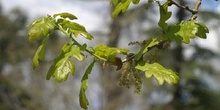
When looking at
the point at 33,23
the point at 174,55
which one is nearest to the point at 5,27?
the point at 174,55

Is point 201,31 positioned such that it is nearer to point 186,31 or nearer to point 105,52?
point 186,31

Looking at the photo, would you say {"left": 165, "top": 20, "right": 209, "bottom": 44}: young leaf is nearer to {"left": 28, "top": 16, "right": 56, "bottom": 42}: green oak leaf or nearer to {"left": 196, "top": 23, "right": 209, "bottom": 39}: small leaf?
{"left": 196, "top": 23, "right": 209, "bottom": 39}: small leaf

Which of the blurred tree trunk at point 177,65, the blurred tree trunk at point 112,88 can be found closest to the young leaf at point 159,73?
the blurred tree trunk at point 112,88

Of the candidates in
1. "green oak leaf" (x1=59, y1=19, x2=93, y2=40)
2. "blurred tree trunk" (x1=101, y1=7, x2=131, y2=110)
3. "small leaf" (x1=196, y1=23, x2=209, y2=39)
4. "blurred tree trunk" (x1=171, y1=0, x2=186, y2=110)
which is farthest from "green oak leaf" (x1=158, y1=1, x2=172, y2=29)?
"blurred tree trunk" (x1=171, y1=0, x2=186, y2=110)

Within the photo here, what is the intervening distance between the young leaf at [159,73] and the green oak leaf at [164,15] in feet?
0.47

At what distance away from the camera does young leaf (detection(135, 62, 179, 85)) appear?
1.46 metres

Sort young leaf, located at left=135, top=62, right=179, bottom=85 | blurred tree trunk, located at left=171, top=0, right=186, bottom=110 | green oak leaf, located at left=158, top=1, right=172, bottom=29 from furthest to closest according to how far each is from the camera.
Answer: blurred tree trunk, located at left=171, top=0, right=186, bottom=110 < green oak leaf, located at left=158, top=1, right=172, bottom=29 < young leaf, located at left=135, top=62, right=179, bottom=85

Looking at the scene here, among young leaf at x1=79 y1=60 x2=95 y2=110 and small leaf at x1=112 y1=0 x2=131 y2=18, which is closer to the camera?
young leaf at x1=79 y1=60 x2=95 y2=110

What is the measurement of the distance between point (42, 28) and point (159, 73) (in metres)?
0.35

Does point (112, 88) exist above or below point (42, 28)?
above

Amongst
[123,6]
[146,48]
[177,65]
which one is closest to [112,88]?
[177,65]

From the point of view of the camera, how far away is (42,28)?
4.97 feet

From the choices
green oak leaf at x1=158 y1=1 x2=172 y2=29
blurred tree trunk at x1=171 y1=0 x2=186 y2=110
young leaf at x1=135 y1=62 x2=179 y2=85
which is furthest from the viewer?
blurred tree trunk at x1=171 y1=0 x2=186 y2=110

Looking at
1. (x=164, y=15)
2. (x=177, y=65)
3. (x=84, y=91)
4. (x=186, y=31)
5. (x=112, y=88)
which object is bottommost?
(x=84, y=91)
